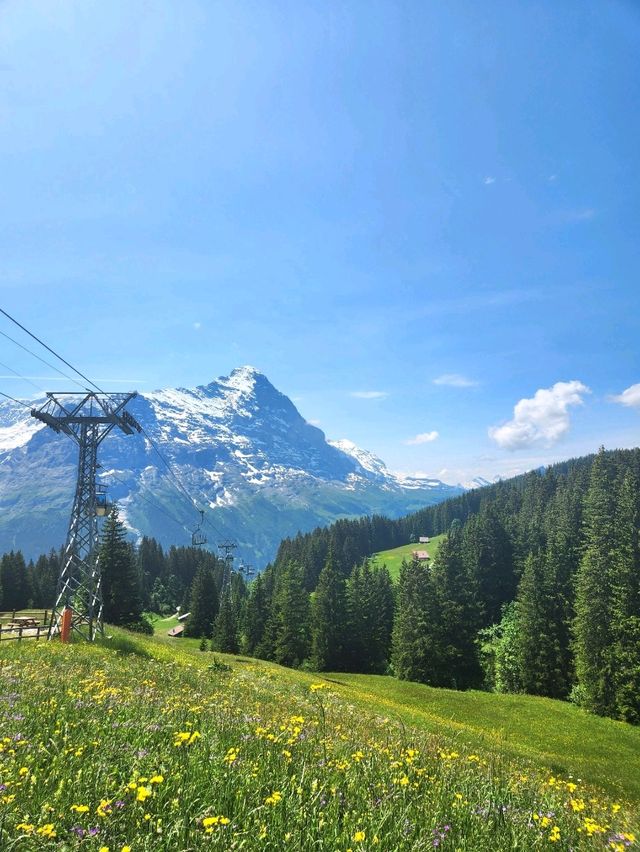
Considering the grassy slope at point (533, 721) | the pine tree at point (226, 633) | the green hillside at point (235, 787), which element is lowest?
the pine tree at point (226, 633)

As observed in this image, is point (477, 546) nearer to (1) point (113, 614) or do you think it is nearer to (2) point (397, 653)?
(2) point (397, 653)

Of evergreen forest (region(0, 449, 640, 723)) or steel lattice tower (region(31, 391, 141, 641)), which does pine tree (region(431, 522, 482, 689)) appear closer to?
evergreen forest (region(0, 449, 640, 723))

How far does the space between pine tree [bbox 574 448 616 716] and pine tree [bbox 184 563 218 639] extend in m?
66.5

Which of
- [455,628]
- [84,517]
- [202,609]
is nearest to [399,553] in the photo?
[202,609]

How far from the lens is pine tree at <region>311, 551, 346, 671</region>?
67.2 meters

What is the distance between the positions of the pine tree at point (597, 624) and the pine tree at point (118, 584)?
55.0 meters

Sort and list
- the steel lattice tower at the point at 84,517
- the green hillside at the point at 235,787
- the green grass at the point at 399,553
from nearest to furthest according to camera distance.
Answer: the green hillside at the point at 235,787 → the steel lattice tower at the point at 84,517 → the green grass at the point at 399,553

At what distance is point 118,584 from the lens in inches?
2520

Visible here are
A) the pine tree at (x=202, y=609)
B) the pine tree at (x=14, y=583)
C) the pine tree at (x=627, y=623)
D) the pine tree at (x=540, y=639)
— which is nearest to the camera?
the pine tree at (x=627, y=623)

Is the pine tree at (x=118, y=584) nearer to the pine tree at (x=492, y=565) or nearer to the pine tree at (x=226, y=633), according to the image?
the pine tree at (x=226, y=633)

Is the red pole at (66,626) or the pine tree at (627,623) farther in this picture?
the pine tree at (627,623)

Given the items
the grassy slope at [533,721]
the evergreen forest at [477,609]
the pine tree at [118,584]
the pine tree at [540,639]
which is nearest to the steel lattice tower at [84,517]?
the grassy slope at [533,721]

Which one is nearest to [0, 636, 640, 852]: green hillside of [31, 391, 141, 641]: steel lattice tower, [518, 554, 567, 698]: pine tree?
[31, 391, 141, 641]: steel lattice tower

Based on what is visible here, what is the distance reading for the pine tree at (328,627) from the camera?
67188 mm
